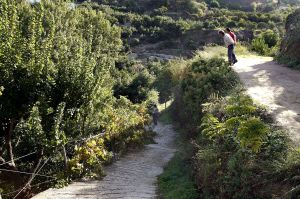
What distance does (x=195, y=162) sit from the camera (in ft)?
34.0

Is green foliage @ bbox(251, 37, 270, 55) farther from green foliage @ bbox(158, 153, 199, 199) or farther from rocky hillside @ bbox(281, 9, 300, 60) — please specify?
green foliage @ bbox(158, 153, 199, 199)

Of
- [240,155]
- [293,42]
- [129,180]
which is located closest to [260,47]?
[293,42]

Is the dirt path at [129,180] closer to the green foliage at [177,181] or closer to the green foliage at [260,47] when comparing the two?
the green foliage at [177,181]

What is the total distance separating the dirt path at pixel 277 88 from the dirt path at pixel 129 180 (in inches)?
160

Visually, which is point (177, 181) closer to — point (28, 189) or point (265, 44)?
point (28, 189)

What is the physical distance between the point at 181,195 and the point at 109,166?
440 centimetres

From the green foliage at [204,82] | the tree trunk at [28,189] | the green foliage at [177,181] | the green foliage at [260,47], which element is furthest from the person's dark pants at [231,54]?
the green foliage at [260,47]

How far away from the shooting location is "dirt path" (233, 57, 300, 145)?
8973mm

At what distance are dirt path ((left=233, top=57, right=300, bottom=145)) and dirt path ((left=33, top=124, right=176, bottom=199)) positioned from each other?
407cm

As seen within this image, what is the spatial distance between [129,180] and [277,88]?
562 cm

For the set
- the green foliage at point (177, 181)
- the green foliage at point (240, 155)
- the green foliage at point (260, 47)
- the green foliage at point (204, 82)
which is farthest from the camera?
the green foliage at point (260, 47)

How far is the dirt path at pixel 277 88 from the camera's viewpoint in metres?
8.97

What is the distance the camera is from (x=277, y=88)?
12.3 meters

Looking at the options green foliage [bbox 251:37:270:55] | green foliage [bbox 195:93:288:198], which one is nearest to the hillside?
green foliage [bbox 195:93:288:198]
